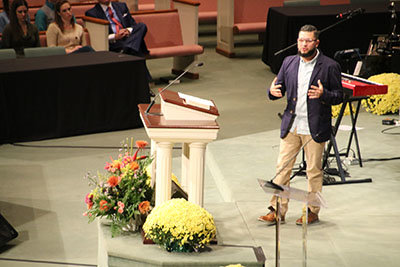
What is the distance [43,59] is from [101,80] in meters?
0.80

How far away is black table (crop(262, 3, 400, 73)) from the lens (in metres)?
10.8

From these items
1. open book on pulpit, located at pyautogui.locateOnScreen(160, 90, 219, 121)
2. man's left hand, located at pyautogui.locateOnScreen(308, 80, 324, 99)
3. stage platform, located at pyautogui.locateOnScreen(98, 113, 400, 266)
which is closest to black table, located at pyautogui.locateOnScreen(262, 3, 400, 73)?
stage platform, located at pyautogui.locateOnScreen(98, 113, 400, 266)

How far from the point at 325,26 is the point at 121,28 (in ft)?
10.2

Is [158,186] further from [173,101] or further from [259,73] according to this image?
[259,73]

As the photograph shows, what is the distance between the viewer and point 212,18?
1396 cm

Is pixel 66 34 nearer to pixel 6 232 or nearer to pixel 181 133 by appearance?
pixel 6 232

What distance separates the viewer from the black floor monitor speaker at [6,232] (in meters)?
5.35

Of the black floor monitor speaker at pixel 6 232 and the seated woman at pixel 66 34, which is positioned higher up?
the seated woman at pixel 66 34

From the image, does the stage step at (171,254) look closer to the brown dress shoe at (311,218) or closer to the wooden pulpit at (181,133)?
the wooden pulpit at (181,133)

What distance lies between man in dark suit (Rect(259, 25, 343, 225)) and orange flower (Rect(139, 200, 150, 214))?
0.95 metres

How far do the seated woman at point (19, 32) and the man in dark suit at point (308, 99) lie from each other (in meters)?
4.91

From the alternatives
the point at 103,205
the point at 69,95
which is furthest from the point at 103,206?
the point at 69,95

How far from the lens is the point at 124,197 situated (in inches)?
182

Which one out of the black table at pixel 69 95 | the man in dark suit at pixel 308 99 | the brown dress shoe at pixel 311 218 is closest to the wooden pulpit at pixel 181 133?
the man in dark suit at pixel 308 99
